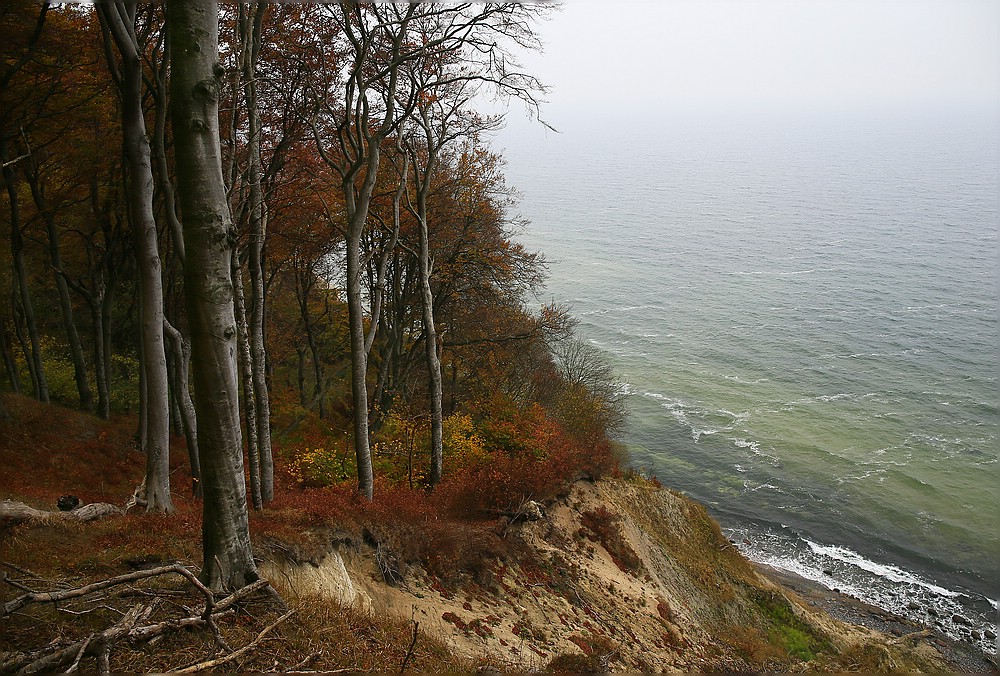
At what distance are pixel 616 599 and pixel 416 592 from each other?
6315 millimetres

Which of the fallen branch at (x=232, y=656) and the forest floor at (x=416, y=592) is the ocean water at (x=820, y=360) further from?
the fallen branch at (x=232, y=656)

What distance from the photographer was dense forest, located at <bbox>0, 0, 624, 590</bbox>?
5789mm

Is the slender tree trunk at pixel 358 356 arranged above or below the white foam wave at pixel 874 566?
above

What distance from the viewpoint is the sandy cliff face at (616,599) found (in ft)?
32.0

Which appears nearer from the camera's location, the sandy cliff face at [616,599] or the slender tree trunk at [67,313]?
the sandy cliff face at [616,599]

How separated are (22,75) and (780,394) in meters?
46.8

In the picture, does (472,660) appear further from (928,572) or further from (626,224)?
(626,224)

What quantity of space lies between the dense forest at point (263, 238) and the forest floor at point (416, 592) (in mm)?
895

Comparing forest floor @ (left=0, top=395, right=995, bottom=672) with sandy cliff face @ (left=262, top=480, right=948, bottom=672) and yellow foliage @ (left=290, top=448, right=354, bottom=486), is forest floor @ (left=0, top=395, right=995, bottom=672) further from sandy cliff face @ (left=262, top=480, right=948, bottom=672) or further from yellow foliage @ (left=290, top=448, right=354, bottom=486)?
yellow foliage @ (left=290, top=448, right=354, bottom=486)

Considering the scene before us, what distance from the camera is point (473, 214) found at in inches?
870

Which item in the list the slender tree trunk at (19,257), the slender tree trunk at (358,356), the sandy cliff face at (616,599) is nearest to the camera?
the sandy cliff face at (616,599)

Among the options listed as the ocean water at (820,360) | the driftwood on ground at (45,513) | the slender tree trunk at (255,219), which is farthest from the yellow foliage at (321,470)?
the ocean water at (820,360)

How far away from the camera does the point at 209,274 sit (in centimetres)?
539

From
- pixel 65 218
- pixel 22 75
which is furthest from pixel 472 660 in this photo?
pixel 65 218
